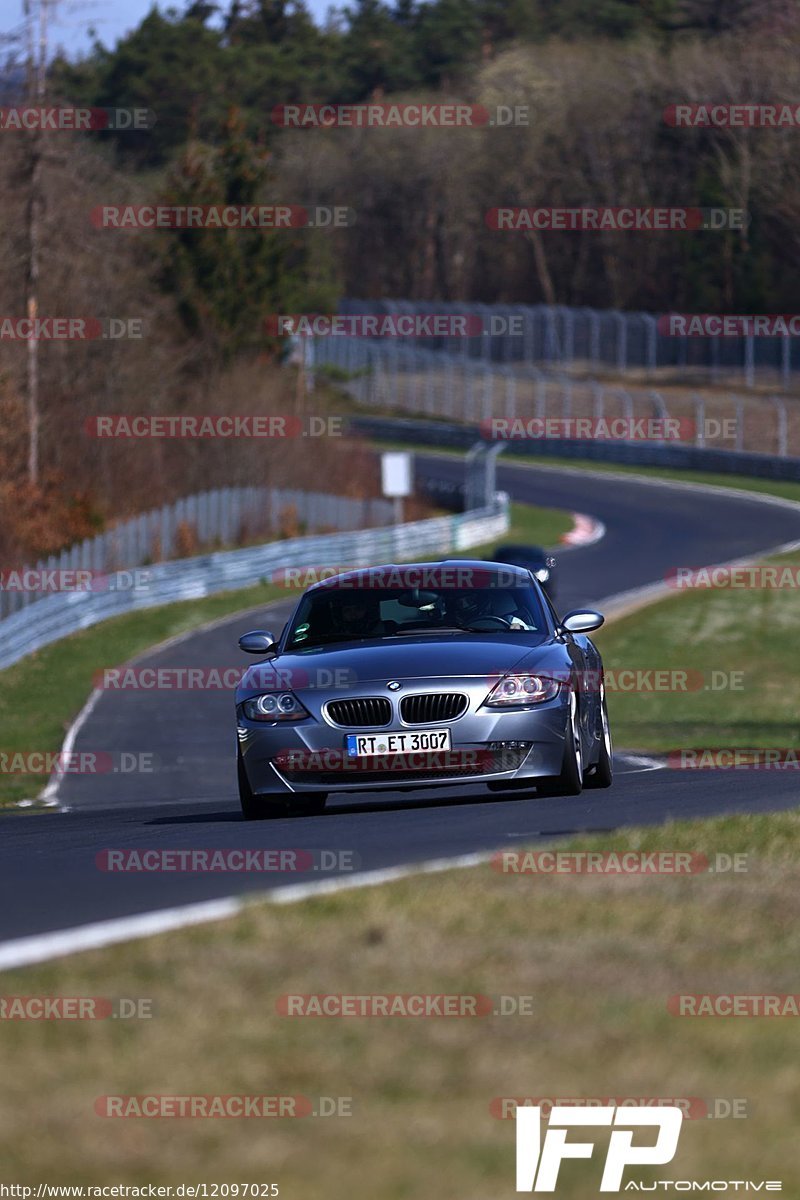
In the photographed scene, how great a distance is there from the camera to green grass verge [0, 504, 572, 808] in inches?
911

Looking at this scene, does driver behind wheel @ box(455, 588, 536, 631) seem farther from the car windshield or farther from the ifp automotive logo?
the ifp automotive logo

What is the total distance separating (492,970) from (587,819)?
12.1 ft

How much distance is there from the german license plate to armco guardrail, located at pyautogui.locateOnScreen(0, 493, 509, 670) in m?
19.3

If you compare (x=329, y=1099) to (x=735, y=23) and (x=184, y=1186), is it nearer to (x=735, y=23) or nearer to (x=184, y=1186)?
(x=184, y=1186)

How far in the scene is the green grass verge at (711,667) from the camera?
22.0m

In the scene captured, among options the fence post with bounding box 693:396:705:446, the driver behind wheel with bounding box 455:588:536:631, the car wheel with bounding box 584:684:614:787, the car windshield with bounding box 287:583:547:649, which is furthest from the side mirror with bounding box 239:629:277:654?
the fence post with bounding box 693:396:705:446

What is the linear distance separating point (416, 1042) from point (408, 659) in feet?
19.3

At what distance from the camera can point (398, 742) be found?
10352 mm

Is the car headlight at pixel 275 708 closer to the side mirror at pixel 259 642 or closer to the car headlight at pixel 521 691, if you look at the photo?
the side mirror at pixel 259 642

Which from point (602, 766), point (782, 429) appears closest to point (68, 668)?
point (602, 766)

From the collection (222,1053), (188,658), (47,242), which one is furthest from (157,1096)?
(47,242)

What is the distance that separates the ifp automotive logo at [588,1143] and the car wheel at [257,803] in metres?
6.46

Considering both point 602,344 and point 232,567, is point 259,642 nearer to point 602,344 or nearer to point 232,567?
point 232,567

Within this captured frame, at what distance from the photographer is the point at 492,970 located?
562cm
